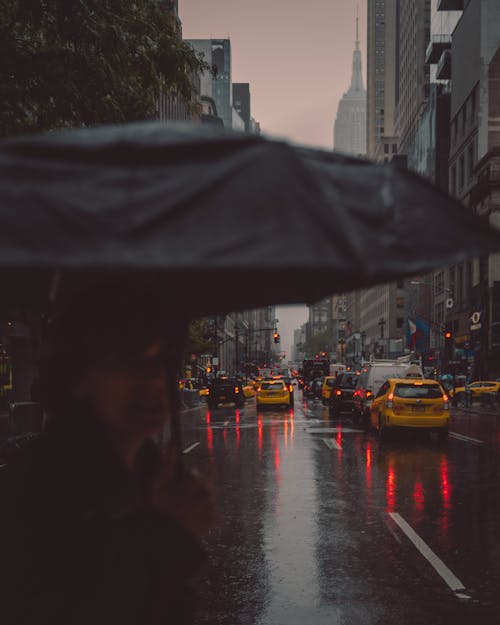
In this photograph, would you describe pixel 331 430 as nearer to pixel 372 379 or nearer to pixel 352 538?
pixel 372 379

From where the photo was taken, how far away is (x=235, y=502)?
11.4 m

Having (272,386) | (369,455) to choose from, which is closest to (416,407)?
(369,455)

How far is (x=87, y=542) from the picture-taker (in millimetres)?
2293

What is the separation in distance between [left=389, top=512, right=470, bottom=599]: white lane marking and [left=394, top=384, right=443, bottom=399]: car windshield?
11169 millimetres

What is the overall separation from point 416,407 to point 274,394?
63.7ft

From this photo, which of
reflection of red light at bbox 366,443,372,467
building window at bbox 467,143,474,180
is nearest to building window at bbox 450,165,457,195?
building window at bbox 467,143,474,180

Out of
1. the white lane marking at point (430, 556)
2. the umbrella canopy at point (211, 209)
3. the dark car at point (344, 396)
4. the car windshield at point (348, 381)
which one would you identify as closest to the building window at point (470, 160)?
the car windshield at point (348, 381)

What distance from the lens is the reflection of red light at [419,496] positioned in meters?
11.0

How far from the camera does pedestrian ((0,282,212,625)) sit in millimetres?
2303

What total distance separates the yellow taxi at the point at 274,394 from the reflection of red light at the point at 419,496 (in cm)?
2674

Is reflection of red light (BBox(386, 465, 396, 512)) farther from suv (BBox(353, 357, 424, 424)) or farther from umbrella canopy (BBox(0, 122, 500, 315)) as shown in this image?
suv (BBox(353, 357, 424, 424))

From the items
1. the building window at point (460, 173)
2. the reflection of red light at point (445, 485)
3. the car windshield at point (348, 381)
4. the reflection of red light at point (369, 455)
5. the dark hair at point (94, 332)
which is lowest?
the reflection of red light at point (369, 455)

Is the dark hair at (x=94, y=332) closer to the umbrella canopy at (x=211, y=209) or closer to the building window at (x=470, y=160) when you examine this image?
the umbrella canopy at (x=211, y=209)

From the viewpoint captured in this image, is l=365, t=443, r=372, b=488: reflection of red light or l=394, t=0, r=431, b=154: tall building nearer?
l=365, t=443, r=372, b=488: reflection of red light
